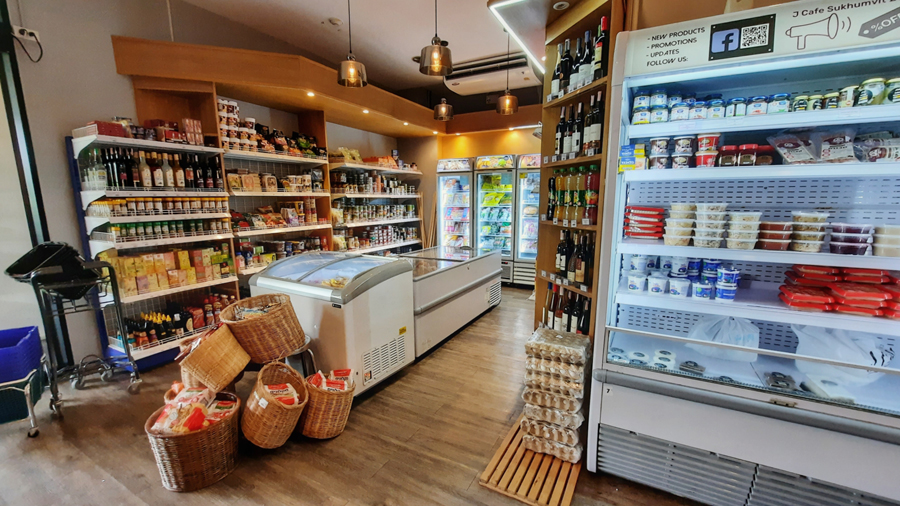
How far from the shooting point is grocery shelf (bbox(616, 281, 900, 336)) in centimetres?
153

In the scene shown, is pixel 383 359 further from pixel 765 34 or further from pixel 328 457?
pixel 765 34

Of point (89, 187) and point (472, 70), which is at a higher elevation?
point (472, 70)

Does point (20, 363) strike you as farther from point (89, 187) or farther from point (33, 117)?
point (33, 117)

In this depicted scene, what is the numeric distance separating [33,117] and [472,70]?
5363mm

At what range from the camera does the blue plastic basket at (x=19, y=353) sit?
242cm

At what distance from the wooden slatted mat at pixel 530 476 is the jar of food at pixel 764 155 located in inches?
76.5

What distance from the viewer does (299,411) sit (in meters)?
2.31

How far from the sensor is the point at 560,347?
84.3 inches

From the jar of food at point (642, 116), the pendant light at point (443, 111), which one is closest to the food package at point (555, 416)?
the jar of food at point (642, 116)

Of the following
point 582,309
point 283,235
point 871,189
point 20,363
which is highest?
point 871,189

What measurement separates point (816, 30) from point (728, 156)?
0.55 metres

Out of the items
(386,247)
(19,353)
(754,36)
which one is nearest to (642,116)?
(754,36)

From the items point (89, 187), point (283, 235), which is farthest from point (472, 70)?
point (89, 187)

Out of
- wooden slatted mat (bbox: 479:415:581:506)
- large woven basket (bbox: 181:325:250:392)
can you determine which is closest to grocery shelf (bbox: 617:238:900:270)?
wooden slatted mat (bbox: 479:415:581:506)
